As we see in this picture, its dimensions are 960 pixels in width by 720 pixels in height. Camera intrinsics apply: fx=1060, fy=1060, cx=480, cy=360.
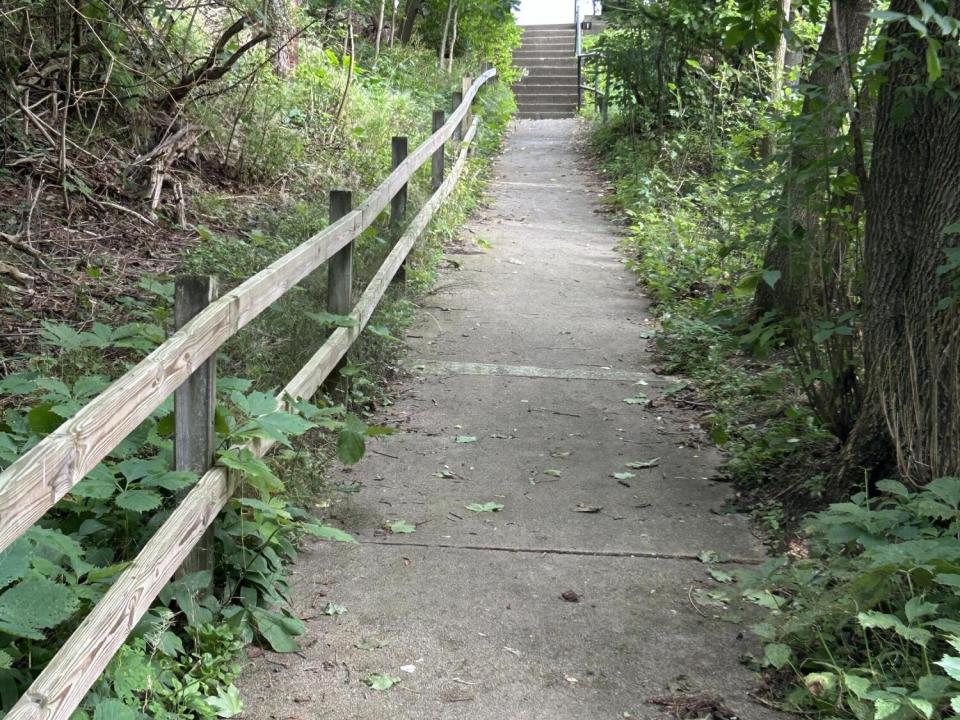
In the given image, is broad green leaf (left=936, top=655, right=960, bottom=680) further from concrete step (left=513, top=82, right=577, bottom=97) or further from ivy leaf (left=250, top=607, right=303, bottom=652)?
concrete step (left=513, top=82, right=577, bottom=97)

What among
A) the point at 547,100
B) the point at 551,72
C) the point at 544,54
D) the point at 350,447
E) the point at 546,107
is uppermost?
the point at 544,54

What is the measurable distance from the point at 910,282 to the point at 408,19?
15.7 m

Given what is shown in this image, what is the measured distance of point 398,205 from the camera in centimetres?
817

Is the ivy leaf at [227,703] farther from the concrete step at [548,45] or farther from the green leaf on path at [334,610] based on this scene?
the concrete step at [548,45]

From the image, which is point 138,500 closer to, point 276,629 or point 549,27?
point 276,629

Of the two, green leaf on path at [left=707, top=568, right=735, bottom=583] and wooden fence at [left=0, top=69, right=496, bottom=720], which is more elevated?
wooden fence at [left=0, top=69, right=496, bottom=720]

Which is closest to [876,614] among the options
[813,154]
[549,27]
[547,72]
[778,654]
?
[778,654]

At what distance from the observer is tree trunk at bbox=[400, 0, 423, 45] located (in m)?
18.4

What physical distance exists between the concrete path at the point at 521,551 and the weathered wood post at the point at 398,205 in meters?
0.55

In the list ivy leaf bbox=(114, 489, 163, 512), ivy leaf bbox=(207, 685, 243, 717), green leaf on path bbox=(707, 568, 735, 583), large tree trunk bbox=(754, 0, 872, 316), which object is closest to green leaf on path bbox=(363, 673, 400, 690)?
ivy leaf bbox=(207, 685, 243, 717)

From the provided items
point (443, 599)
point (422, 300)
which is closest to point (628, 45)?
point (422, 300)

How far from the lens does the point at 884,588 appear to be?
3266 mm

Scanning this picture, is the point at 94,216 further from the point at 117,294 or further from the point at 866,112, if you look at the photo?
the point at 866,112

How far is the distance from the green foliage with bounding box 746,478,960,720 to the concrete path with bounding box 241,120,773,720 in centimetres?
20
